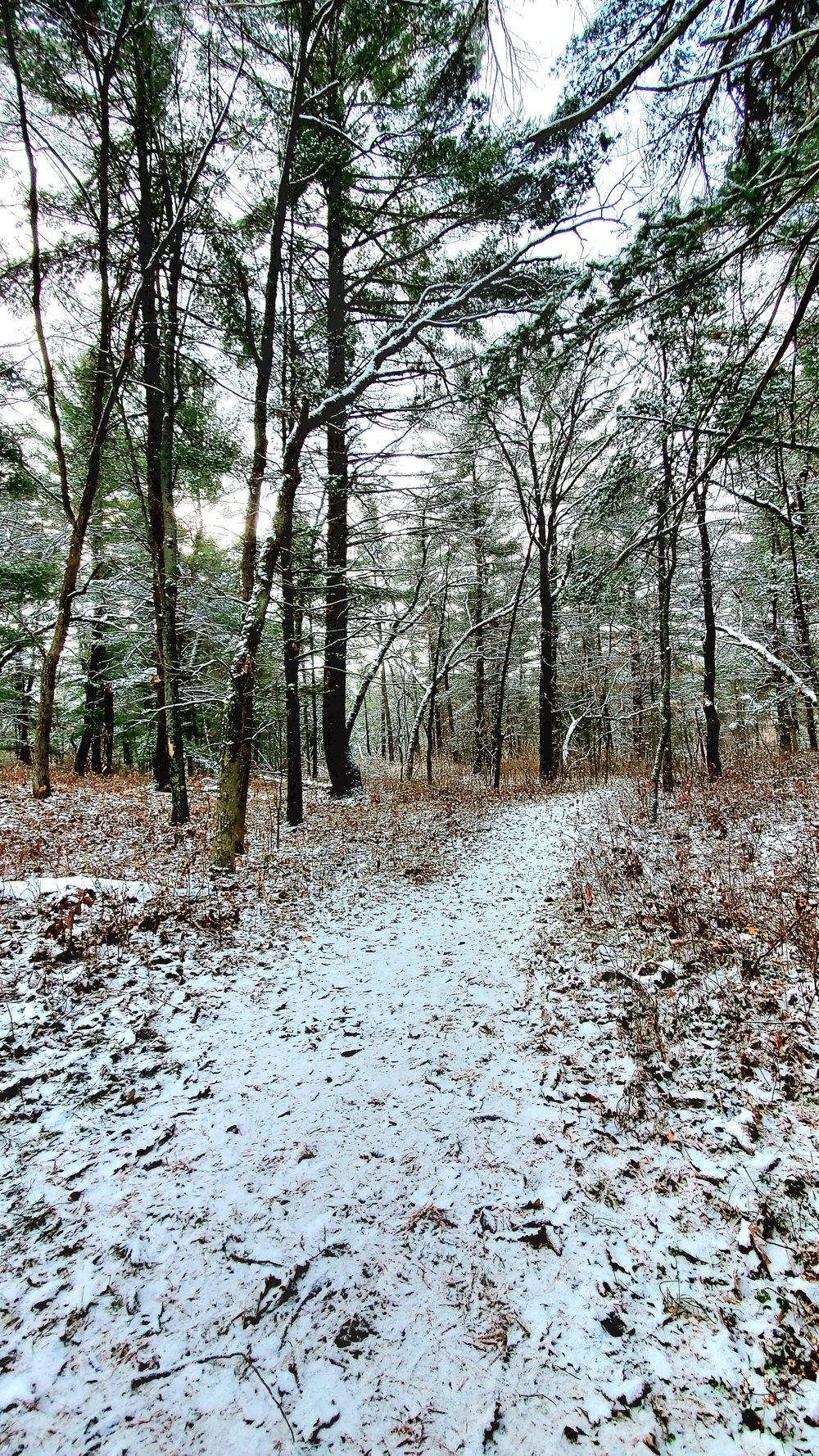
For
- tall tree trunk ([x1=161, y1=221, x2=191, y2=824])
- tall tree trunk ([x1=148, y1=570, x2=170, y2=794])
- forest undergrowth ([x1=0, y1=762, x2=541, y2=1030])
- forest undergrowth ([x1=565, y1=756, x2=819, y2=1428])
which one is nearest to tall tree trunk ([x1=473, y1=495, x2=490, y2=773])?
forest undergrowth ([x1=0, y1=762, x2=541, y2=1030])

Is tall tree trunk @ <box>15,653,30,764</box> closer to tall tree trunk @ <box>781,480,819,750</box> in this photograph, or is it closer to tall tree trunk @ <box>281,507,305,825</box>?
tall tree trunk @ <box>281,507,305,825</box>

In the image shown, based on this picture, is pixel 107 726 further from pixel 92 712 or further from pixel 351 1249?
pixel 351 1249

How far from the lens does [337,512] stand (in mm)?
11250

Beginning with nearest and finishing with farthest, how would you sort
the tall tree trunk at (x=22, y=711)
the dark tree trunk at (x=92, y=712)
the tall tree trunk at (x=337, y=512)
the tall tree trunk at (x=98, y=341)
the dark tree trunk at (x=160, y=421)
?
1. the tall tree trunk at (x=98, y=341)
2. the tall tree trunk at (x=337, y=512)
3. the dark tree trunk at (x=160, y=421)
4. the dark tree trunk at (x=92, y=712)
5. the tall tree trunk at (x=22, y=711)

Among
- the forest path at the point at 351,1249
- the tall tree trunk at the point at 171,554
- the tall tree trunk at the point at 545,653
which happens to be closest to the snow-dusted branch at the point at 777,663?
the tall tree trunk at the point at 545,653

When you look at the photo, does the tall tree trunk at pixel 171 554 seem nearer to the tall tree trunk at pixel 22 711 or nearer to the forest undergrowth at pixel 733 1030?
the forest undergrowth at pixel 733 1030

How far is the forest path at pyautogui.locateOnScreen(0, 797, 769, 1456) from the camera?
1711 millimetres

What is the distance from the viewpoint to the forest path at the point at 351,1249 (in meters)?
1.71

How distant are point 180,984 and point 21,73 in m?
12.0

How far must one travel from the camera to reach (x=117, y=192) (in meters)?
8.48

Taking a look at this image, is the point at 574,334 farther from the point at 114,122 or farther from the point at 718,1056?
the point at 114,122

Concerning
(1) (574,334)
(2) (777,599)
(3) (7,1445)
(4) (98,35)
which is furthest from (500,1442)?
(2) (777,599)

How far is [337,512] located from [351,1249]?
1145cm

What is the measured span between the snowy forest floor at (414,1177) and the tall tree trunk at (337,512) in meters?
4.30
